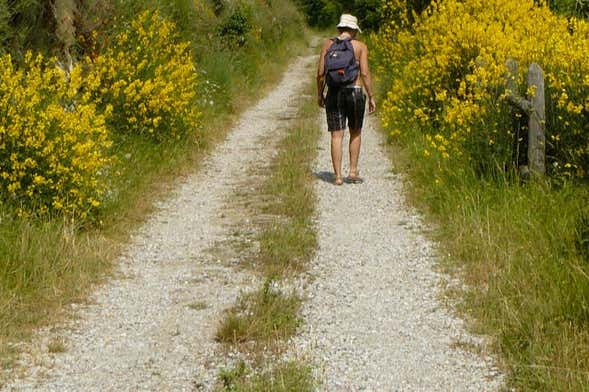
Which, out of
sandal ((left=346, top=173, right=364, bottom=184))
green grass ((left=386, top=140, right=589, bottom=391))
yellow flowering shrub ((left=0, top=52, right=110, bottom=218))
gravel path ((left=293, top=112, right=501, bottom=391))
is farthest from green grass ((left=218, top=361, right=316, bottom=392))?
sandal ((left=346, top=173, right=364, bottom=184))

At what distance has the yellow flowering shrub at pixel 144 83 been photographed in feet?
30.6

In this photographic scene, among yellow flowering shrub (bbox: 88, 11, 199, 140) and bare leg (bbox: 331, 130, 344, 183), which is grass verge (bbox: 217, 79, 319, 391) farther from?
yellow flowering shrub (bbox: 88, 11, 199, 140)

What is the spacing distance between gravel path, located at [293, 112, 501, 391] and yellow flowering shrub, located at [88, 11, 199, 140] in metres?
2.71

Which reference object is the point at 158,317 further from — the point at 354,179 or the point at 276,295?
the point at 354,179

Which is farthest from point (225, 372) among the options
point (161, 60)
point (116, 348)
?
point (161, 60)

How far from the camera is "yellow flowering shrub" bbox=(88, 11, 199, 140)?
9312mm

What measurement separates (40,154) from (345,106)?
12.1 feet

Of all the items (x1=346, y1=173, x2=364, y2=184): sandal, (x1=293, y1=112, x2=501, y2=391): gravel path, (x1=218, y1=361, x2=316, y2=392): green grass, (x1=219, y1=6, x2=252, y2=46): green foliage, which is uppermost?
(x1=218, y1=361, x2=316, y2=392): green grass

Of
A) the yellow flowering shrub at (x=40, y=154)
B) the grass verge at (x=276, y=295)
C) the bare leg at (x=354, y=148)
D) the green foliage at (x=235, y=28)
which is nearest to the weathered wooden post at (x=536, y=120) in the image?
the grass verge at (x=276, y=295)

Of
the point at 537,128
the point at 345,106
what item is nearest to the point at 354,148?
the point at 345,106

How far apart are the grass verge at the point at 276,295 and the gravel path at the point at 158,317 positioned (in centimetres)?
16

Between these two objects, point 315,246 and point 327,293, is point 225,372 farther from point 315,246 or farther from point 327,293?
point 315,246

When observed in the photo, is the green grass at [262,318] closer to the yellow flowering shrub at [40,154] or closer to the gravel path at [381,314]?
the gravel path at [381,314]

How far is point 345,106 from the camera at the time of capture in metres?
8.93
